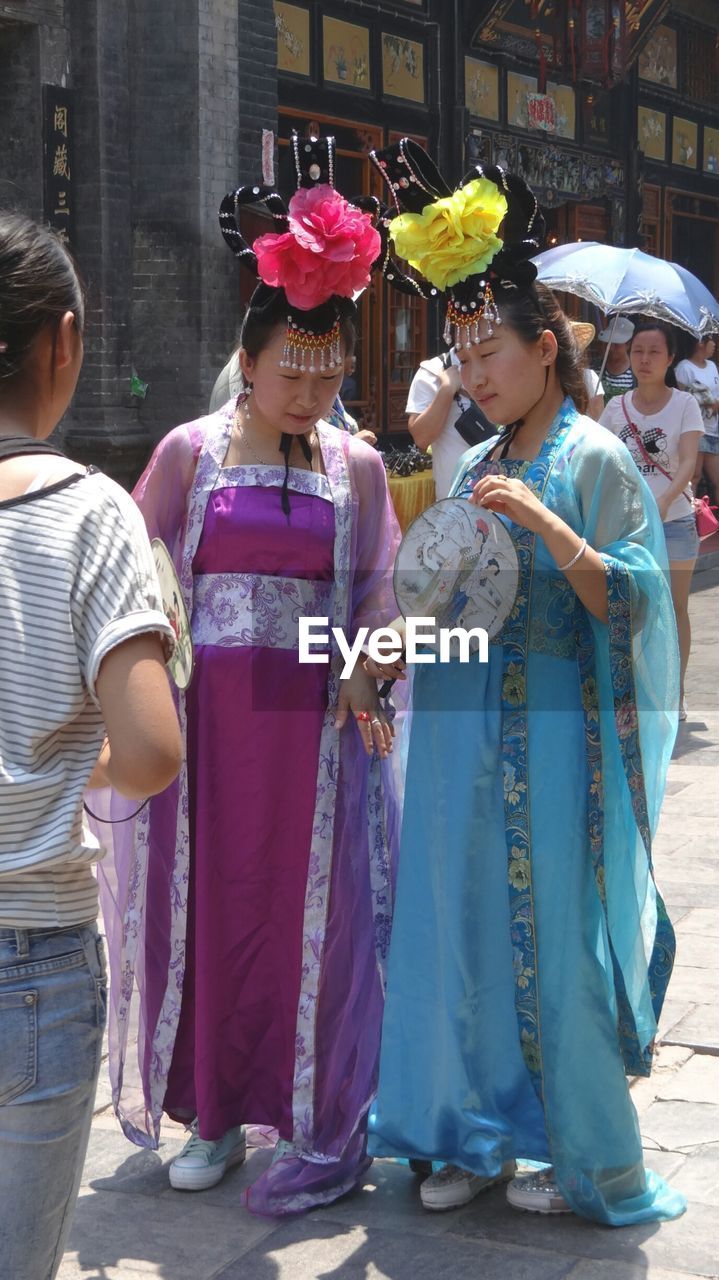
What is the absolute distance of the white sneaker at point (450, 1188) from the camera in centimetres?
Answer: 321

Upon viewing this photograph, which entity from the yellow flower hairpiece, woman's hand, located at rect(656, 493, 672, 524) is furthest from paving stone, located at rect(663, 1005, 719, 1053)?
woman's hand, located at rect(656, 493, 672, 524)

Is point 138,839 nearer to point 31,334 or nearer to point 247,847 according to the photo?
point 247,847

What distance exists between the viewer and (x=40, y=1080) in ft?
6.03

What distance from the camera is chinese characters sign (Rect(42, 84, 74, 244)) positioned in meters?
9.13

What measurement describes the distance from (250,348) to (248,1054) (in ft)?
4.56

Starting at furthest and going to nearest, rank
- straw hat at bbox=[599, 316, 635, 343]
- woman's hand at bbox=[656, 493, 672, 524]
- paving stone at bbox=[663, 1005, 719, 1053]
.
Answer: straw hat at bbox=[599, 316, 635, 343], woman's hand at bbox=[656, 493, 672, 524], paving stone at bbox=[663, 1005, 719, 1053]

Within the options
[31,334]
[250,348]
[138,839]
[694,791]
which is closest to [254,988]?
[138,839]

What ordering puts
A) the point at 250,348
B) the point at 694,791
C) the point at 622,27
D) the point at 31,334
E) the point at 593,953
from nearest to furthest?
the point at 31,334 → the point at 593,953 → the point at 250,348 → the point at 694,791 → the point at 622,27

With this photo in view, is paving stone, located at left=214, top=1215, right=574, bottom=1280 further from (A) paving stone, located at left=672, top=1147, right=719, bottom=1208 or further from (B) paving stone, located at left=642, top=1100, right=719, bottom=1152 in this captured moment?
(B) paving stone, located at left=642, top=1100, right=719, bottom=1152

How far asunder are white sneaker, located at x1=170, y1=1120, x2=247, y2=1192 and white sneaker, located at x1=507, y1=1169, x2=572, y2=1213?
580mm

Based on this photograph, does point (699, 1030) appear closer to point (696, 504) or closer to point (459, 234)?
point (459, 234)

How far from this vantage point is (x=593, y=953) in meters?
3.15

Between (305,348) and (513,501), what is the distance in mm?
557

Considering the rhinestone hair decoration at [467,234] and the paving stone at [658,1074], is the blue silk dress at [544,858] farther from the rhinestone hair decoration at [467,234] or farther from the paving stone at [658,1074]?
the paving stone at [658,1074]
